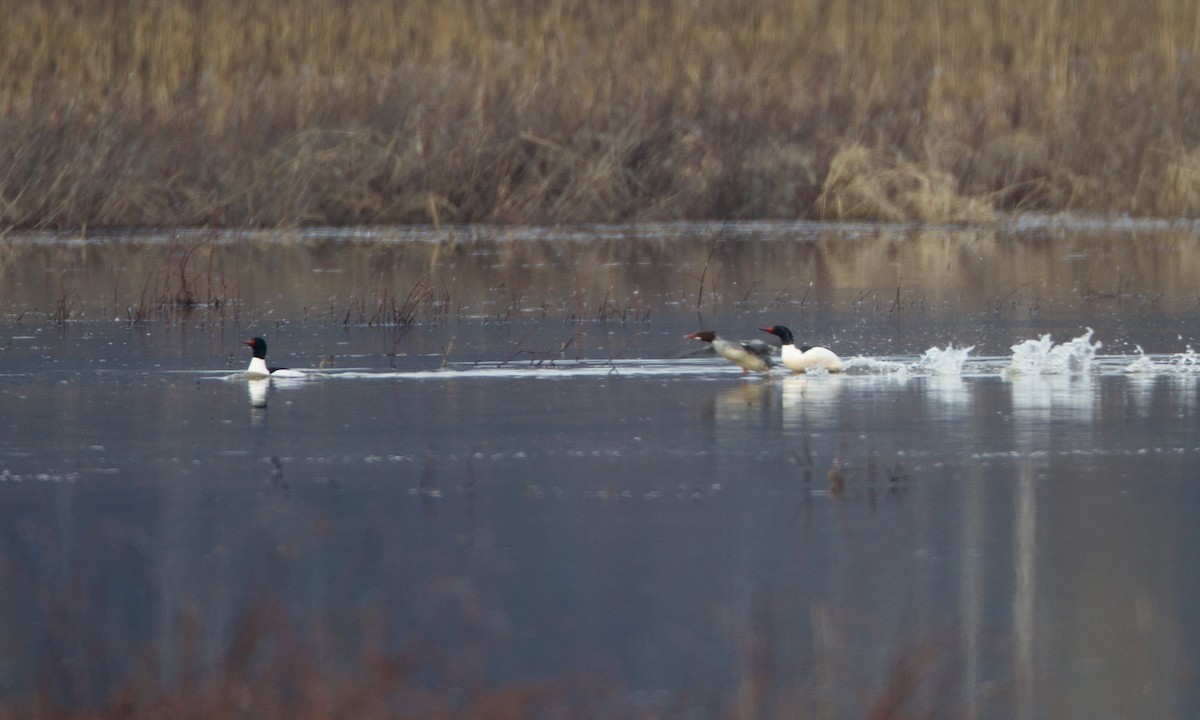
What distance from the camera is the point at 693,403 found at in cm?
1283

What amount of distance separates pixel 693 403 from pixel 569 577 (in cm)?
524

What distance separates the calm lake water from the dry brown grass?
995cm

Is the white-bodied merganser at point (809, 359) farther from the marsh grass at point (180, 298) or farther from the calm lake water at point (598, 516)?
the marsh grass at point (180, 298)

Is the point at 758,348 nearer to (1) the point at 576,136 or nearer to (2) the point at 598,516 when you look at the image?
(2) the point at 598,516

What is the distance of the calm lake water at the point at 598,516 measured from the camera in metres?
6.15

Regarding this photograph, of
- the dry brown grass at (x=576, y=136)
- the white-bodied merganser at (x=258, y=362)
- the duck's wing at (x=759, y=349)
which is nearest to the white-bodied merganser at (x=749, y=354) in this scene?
the duck's wing at (x=759, y=349)

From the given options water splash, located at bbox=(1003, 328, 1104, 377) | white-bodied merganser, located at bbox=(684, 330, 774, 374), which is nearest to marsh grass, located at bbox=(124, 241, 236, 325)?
white-bodied merganser, located at bbox=(684, 330, 774, 374)

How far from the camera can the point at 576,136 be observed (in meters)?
29.5

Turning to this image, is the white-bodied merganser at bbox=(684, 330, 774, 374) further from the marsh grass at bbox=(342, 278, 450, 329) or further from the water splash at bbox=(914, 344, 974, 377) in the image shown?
the marsh grass at bbox=(342, 278, 450, 329)

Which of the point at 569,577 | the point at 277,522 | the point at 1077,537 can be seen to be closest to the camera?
the point at 569,577

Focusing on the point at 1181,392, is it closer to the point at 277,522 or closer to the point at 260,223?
the point at 277,522

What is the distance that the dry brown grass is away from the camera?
94.0 feet

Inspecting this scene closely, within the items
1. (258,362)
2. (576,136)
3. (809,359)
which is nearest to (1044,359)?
(809,359)

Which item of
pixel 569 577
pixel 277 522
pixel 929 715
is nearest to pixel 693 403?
pixel 277 522
